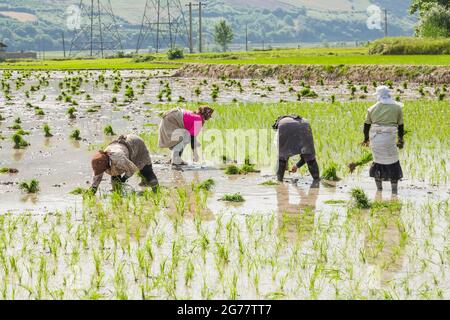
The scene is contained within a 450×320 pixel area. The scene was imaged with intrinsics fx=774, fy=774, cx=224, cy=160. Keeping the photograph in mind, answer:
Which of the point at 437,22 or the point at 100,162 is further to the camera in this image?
the point at 437,22

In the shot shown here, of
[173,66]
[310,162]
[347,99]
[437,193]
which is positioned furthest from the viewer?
[173,66]

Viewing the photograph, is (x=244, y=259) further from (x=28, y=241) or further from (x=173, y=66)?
(x=173, y=66)

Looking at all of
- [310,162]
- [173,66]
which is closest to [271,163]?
[310,162]

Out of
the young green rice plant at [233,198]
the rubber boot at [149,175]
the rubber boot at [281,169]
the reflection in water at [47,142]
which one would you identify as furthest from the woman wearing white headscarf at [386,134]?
the reflection in water at [47,142]

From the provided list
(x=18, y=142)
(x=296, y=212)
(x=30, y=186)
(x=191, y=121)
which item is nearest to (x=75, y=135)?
(x=18, y=142)

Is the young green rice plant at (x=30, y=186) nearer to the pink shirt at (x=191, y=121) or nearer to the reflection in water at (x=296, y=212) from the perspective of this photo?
the pink shirt at (x=191, y=121)

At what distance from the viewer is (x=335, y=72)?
140 feet

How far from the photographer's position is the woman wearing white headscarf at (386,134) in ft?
36.4

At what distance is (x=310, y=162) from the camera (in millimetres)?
12062

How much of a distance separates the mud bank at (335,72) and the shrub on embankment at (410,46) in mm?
10614

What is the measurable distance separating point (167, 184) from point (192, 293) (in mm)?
5795

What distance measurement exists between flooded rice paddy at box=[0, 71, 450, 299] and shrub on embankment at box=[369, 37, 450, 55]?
1488 inches

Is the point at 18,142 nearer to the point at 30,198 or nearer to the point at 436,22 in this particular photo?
the point at 30,198

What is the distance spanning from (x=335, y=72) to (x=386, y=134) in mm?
32012
